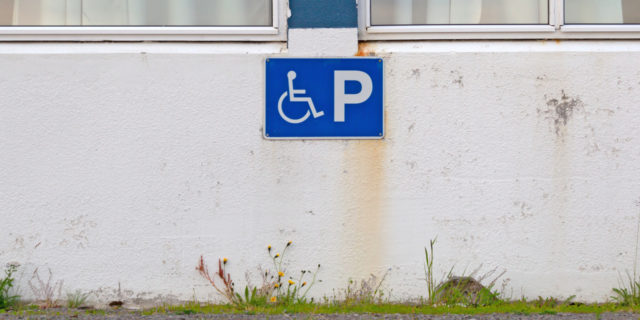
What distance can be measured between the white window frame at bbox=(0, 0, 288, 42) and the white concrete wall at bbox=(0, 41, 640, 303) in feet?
0.30

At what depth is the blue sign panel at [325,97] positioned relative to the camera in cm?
473

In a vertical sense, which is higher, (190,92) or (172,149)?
(190,92)

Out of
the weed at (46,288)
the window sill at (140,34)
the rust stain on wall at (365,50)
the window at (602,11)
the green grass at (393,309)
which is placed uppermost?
the window at (602,11)

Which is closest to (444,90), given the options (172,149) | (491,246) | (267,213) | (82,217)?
(491,246)

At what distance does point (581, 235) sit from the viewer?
15.5ft

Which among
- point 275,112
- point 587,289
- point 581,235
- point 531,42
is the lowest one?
point 587,289

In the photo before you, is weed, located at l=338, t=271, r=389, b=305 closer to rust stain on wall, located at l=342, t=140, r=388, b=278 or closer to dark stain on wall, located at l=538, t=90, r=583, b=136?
rust stain on wall, located at l=342, t=140, r=388, b=278

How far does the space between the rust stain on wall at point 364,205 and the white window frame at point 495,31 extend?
712mm

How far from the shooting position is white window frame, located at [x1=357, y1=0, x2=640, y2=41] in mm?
4789

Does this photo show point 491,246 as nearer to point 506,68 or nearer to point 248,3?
point 506,68

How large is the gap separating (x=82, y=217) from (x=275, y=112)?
1387mm

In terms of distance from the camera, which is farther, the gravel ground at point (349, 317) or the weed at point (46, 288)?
the weed at point (46, 288)

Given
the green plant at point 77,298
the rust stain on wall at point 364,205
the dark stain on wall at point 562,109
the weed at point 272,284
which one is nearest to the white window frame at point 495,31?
the dark stain on wall at point 562,109

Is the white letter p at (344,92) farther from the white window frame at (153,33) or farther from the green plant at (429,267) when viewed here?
the green plant at (429,267)
